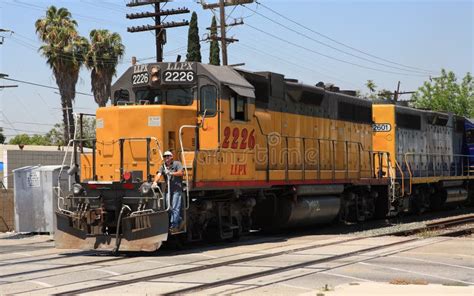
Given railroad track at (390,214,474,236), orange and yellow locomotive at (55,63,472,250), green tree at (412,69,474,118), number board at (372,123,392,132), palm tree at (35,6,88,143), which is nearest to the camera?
orange and yellow locomotive at (55,63,472,250)

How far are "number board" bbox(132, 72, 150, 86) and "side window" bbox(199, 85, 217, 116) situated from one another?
1231mm

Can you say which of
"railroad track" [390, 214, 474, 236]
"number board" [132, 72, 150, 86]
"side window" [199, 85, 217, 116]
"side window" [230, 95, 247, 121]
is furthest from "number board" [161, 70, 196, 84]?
"railroad track" [390, 214, 474, 236]

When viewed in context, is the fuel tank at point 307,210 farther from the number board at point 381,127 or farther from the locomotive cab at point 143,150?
the number board at point 381,127

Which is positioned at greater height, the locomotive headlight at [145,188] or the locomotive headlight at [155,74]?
the locomotive headlight at [155,74]

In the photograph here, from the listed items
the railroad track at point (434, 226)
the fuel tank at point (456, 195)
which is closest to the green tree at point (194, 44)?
the fuel tank at point (456, 195)

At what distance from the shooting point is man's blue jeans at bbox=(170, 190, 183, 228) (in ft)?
41.7

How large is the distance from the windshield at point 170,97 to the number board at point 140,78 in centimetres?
24

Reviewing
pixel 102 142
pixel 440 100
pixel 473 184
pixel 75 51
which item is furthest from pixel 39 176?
pixel 440 100

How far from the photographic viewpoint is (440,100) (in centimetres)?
6906

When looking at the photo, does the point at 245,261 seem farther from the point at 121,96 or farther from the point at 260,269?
the point at 121,96

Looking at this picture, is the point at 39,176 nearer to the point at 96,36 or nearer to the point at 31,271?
the point at 31,271

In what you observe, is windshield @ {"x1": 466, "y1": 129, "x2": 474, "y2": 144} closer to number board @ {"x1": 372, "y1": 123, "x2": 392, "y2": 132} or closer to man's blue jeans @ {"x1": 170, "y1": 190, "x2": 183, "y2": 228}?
number board @ {"x1": 372, "y1": 123, "x2": 392, "y2": 132}

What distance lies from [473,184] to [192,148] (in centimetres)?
2037

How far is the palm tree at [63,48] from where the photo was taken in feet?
135
